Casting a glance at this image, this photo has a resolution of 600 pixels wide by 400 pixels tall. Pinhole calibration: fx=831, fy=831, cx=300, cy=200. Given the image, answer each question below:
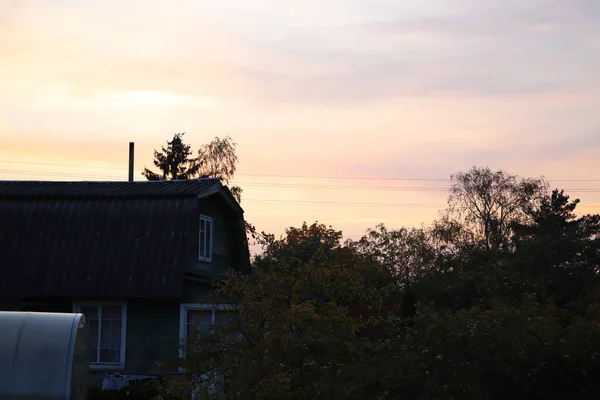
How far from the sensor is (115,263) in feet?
84.1

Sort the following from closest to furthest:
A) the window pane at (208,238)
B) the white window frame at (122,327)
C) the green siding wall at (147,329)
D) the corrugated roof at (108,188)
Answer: the green siding wall at (147,329)
the white window frame at (122,327)
the corrugated roof at (108,188)
the window pane at (208,238)

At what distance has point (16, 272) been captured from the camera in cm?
2591

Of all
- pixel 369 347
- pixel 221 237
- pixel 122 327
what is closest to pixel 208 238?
pixel 221 237

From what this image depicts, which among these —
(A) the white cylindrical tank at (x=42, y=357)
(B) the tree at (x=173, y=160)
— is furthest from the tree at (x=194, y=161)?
(A) the white cylindrical tank at (x=42, y=357)

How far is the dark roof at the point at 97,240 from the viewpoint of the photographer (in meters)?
25.2

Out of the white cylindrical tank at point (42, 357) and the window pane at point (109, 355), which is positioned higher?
the white cylindrical tank at point (42, 357)

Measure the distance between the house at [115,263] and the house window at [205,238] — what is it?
2.56ft

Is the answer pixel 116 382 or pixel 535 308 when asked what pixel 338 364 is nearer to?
pixel 535 308

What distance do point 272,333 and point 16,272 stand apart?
14.1 m

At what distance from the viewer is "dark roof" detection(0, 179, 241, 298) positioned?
25156mm

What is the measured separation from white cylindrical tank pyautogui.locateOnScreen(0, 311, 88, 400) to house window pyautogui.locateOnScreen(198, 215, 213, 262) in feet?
44.6

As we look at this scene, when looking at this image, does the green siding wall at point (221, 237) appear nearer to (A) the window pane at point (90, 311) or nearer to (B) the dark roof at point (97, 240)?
(B) the dark roof at point (97, 240)

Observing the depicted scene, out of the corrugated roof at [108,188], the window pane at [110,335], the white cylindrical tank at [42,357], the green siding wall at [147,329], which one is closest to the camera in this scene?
the white cylindrical tank at [42,357]

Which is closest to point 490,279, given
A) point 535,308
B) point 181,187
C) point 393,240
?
point 181,187
